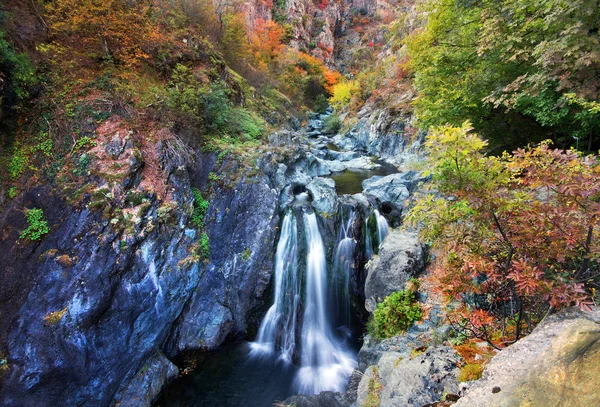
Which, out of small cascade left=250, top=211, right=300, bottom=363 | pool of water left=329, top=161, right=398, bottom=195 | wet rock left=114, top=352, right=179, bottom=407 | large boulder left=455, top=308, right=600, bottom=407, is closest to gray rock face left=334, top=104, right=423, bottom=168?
pool of water left=329, top=161, right=398, bottom=195

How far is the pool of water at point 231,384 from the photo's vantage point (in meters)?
6.92

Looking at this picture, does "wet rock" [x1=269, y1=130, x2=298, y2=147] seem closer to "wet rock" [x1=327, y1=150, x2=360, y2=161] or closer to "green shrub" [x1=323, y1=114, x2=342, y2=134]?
"wet rock" [x1=327, y1=150, x2=360, y2=161]

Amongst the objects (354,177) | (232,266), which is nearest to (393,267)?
(232,266)

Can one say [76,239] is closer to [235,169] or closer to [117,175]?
[117,175]

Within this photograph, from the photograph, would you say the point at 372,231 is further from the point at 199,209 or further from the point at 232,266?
the point at 199,209

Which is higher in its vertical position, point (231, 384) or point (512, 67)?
point (512, 67)

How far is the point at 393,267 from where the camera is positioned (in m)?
7.51

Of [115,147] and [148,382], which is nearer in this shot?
[148,382]

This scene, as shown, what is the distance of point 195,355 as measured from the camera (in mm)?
7887

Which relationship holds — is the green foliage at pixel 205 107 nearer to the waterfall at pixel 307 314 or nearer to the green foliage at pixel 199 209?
the green foliage at pixel 199 209

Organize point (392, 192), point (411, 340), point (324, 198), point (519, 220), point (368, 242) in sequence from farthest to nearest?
point (392, 192)
point (324, 198)
point (368, 242)
point (411, 340)
point (519, 220)

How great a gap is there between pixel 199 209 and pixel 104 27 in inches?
257

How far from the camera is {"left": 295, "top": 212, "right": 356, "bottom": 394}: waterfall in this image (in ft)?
24.5

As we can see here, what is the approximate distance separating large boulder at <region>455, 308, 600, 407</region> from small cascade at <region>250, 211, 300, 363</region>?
683cm
